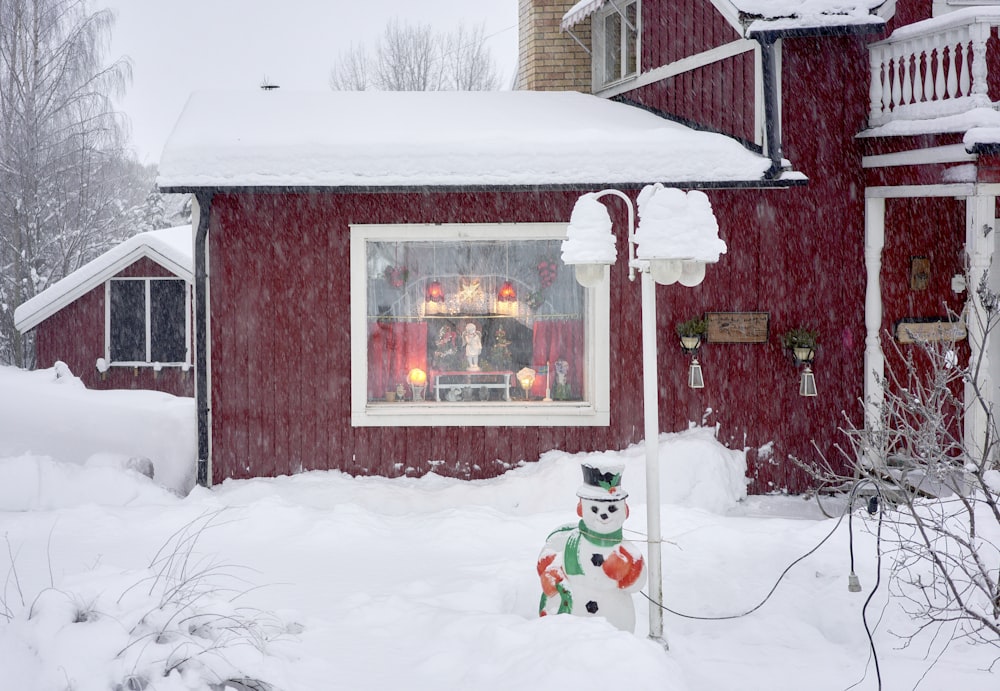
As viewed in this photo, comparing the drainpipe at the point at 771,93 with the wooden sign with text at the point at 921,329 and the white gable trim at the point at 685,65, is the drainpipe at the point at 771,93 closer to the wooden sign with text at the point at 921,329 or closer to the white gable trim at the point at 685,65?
the white gable trim at the point at 685,65

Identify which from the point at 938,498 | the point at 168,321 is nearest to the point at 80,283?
the point at 168,321

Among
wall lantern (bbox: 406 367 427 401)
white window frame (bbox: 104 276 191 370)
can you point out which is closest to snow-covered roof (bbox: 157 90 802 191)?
wall lantern (bbox: 406 367 427 401)

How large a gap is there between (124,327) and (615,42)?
10.8 metres

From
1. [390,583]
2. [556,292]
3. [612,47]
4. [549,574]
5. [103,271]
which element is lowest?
[390,583]

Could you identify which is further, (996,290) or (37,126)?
(37,126)

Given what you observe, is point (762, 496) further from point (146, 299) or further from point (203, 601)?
point (146, 299)

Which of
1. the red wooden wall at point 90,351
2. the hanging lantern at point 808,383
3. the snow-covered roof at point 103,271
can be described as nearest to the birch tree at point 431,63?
the snow-covered roof at point 103,271

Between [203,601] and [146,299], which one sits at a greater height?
[146,299]

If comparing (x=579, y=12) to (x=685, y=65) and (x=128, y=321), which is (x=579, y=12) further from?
(x=128, y=321)

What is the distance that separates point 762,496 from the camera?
9.03m

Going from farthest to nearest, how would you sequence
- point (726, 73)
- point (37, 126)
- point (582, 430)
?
point (37, 126) → point (726, 73) → point (582, 430)

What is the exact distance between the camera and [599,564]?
5430 millimetres

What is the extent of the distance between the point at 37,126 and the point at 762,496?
1983 cm

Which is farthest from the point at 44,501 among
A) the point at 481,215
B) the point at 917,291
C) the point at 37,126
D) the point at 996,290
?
the point at 37,126
